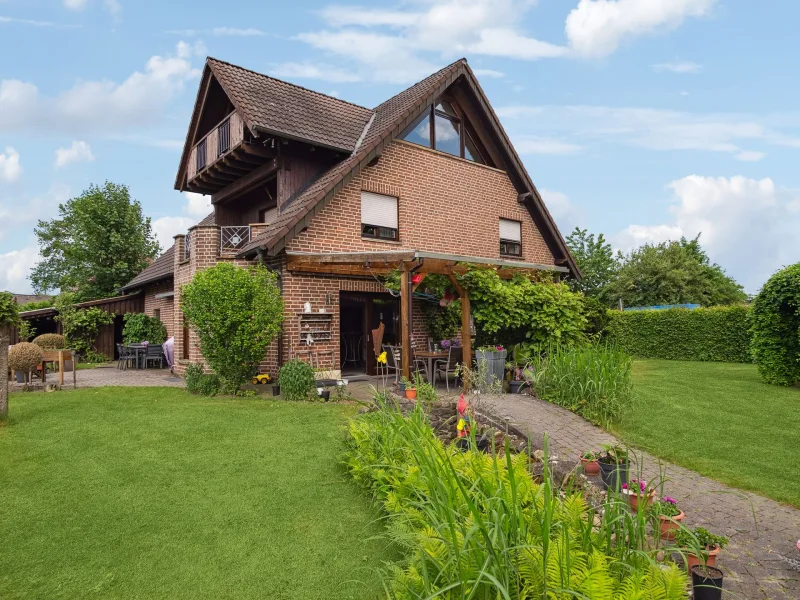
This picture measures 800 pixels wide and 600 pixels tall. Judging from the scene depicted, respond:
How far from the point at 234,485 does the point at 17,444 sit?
3396mm

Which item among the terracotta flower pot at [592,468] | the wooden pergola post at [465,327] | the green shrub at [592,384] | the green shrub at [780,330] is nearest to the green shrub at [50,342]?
the wooden pergola post at [465,327]

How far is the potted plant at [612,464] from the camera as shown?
13.4 feet

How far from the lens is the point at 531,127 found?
918cm

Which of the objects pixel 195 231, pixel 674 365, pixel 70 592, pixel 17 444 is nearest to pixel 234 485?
pixel 70 592

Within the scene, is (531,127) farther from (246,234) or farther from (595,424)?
(246,234)

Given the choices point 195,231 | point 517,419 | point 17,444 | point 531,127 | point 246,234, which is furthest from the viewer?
point 246,234

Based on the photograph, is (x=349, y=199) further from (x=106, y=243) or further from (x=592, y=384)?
(x=106, y=243)

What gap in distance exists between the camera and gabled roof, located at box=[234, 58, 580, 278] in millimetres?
9699

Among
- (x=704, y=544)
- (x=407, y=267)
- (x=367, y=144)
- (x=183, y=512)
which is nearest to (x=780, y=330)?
(x=407, y=267)

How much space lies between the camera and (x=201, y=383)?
9.43 m

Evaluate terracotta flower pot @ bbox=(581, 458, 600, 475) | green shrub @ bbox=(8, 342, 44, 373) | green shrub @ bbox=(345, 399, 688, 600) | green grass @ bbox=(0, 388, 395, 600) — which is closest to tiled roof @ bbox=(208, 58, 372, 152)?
green shrub @ bbox=(8, 342, 44, 373)

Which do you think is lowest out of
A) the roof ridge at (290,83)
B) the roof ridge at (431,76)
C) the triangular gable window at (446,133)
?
the triangular gable window at (446,133)

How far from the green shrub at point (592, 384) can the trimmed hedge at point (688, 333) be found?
886cm

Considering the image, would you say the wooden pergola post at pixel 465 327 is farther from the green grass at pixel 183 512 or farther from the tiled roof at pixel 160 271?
the tiled roof at pixel 160 271
